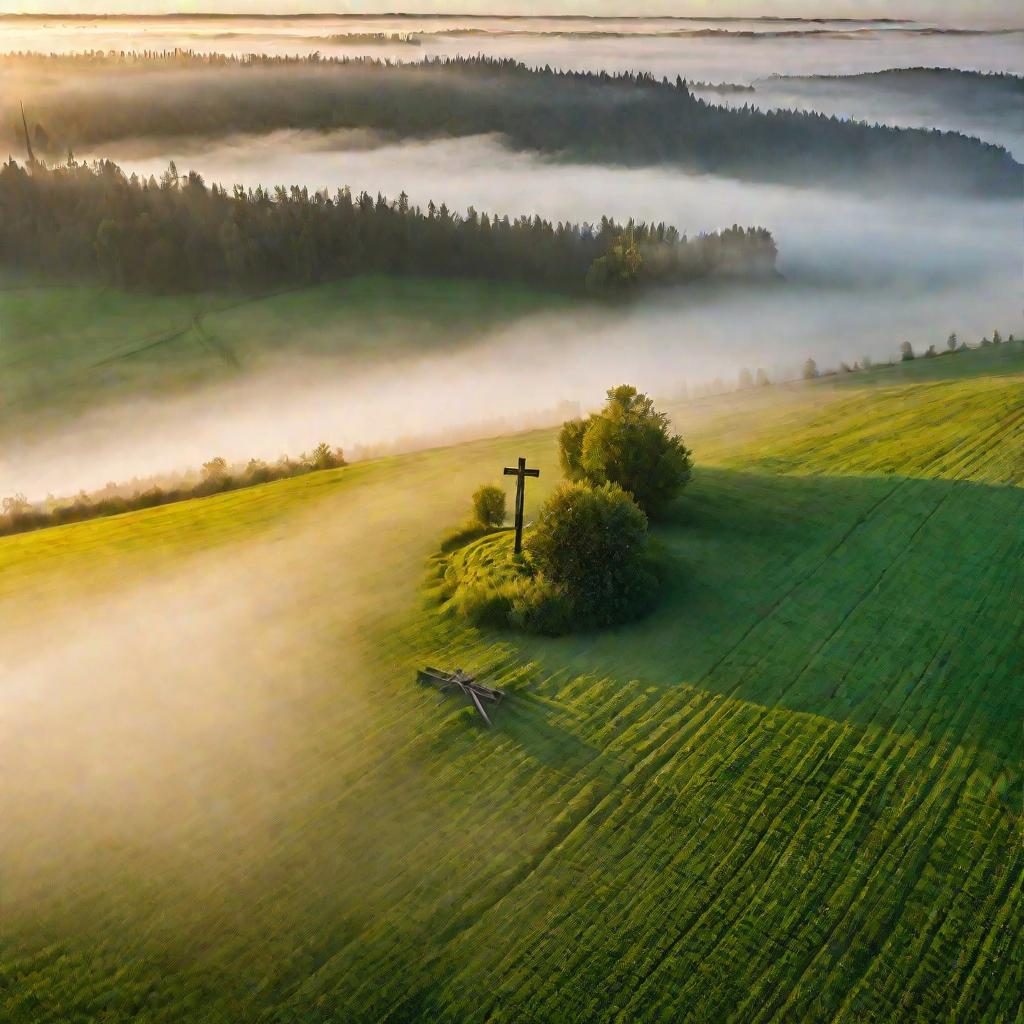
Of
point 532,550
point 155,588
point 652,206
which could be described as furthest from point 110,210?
point 532,550

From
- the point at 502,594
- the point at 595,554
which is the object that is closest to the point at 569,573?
the point at 595,554

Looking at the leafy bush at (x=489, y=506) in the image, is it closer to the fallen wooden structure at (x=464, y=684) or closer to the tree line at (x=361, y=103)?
the fallen wooden structure at (x=464, y=684)

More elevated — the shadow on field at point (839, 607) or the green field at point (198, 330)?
the green field at point (198, 330)

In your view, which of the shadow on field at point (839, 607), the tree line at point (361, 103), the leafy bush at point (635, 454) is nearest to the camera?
the shadow on field at point (839, 607)

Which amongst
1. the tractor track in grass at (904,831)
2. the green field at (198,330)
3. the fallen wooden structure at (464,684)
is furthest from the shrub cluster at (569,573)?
the green field at (198,330)

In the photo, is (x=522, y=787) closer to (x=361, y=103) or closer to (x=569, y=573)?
(x=569, y=573)

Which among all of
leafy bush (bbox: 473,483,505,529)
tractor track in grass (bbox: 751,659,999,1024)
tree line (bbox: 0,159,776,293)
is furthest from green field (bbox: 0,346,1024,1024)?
tree line (bbox: 0,159,776,293)

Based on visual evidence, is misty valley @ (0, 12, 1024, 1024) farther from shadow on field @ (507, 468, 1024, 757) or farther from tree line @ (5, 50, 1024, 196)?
tree line @ (5, 50, 1024, 196)
